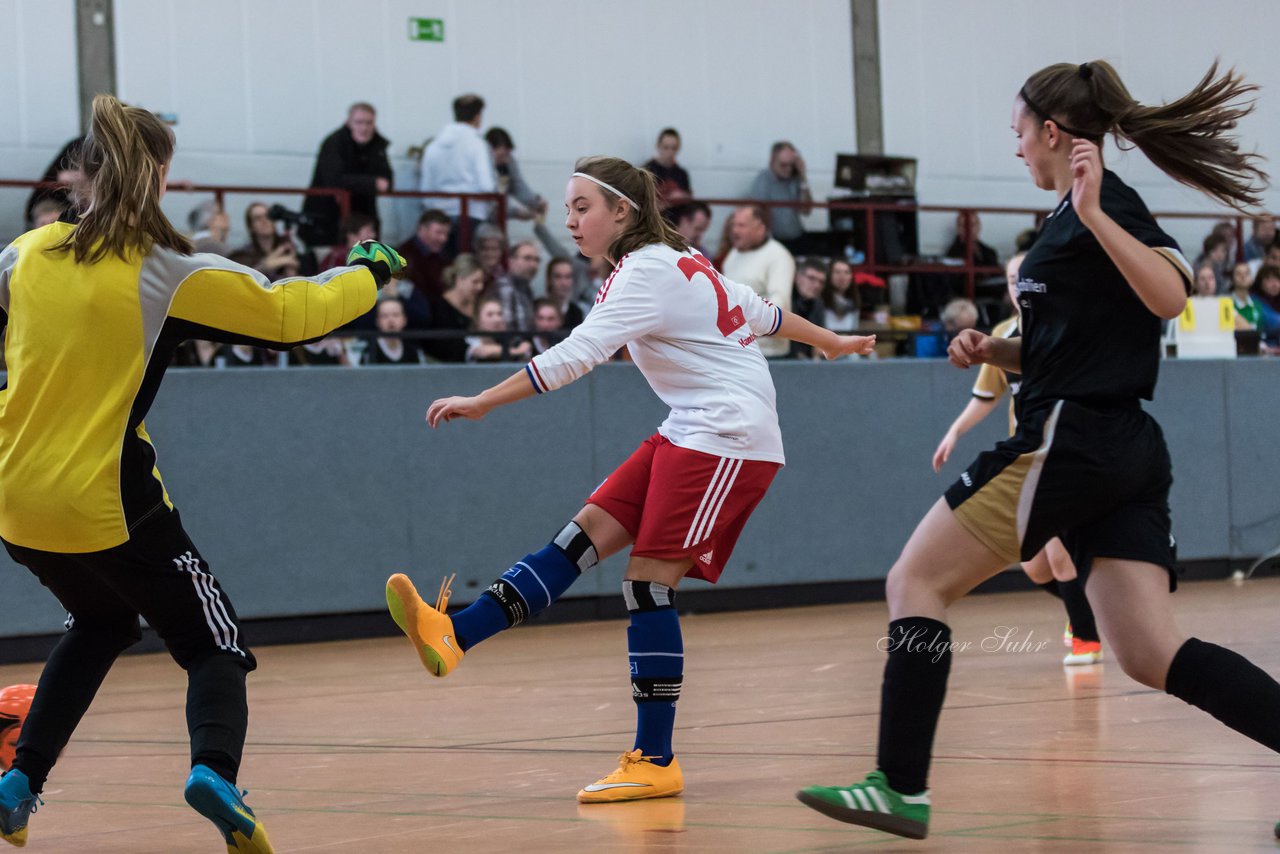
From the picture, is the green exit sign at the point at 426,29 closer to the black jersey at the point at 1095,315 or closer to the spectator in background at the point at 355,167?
the spectator in background at the point at 355,167

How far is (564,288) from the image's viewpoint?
11.6 m

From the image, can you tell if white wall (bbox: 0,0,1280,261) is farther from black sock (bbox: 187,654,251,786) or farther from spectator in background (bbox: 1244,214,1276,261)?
black sock (bbox: 187,654,251,786)

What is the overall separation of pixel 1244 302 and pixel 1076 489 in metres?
Answer: 11.2

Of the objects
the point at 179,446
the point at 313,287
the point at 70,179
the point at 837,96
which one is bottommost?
the point at 179,446

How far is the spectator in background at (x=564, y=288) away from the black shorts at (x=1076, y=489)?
7896 millimetres

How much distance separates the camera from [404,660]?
8.49 meters

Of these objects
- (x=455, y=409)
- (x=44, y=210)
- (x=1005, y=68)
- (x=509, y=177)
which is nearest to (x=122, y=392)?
(x=455, y=409)

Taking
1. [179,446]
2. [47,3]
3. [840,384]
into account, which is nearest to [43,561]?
[179,446]

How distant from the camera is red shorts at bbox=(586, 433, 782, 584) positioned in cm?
441

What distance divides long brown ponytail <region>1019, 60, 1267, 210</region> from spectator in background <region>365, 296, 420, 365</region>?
6940 mm

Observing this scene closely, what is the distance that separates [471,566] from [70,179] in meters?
6.40

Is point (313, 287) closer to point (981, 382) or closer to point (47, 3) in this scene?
point (981, 382)

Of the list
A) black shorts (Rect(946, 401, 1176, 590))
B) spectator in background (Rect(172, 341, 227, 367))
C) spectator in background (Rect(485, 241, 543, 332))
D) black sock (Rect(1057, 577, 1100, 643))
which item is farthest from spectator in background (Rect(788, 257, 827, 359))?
black shorts (Rect(946, 401, 1176, 590))

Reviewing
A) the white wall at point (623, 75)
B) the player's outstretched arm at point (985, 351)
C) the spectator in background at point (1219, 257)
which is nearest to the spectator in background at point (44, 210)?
the white wall at point (623, 75)
